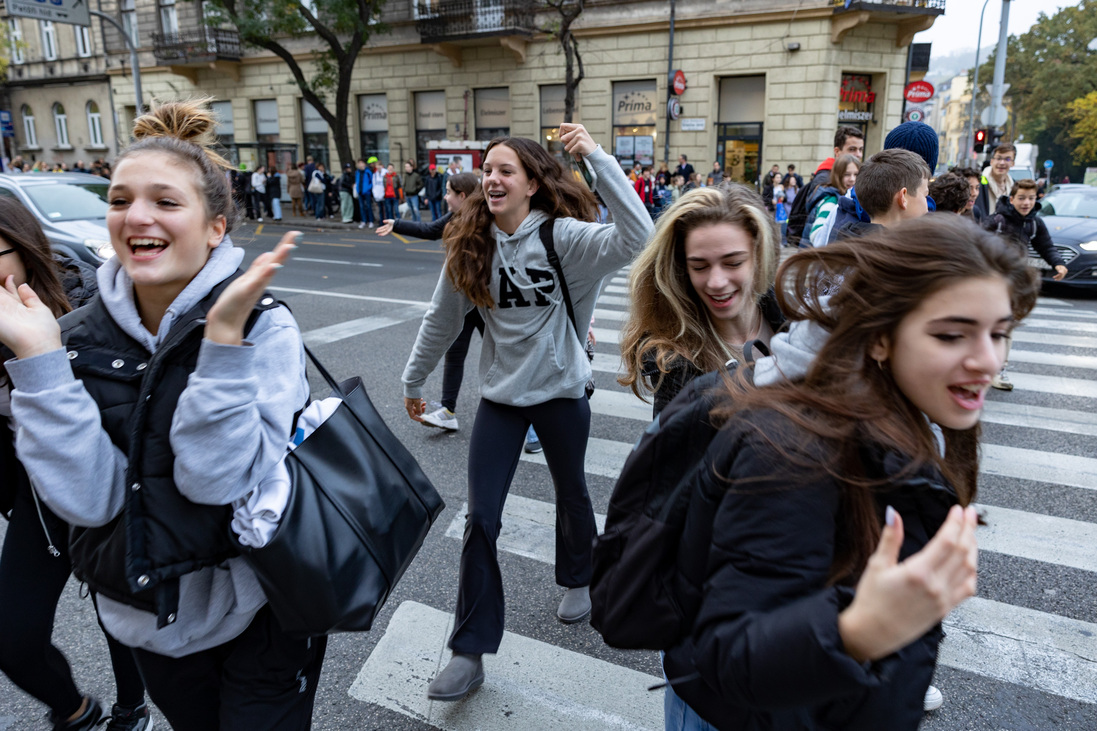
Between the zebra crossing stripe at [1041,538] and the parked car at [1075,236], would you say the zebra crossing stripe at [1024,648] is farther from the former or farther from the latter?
the parked car at [1075,236]

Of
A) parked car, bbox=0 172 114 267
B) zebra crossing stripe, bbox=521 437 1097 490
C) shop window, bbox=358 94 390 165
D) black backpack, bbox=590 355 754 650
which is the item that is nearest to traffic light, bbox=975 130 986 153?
zebra crossing stripe, bbox=521 437 1097 490

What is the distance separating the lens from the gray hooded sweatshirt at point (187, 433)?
4.69 ft

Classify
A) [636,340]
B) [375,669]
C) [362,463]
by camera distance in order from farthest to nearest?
[375,669], [636,340], [362,463]

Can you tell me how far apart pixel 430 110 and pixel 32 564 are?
26.6m

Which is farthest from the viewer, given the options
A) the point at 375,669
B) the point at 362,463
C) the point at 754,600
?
the point at 375,669

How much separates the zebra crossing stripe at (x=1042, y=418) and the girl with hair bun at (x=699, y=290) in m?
4.18

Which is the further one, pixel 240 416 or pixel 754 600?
pixel 240 416

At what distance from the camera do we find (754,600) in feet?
3.81

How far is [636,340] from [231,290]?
1.36 metres

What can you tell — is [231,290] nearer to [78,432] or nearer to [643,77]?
[78,432]

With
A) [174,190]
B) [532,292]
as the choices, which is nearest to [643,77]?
[532,292]

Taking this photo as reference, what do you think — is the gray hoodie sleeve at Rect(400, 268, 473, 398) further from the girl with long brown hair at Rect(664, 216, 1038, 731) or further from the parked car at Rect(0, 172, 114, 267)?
the parked car at Rect(0, 172, 114, 267)

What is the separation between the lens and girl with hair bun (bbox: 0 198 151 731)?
6.88ft

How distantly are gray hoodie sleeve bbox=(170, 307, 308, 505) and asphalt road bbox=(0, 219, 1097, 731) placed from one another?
2.89 feet
